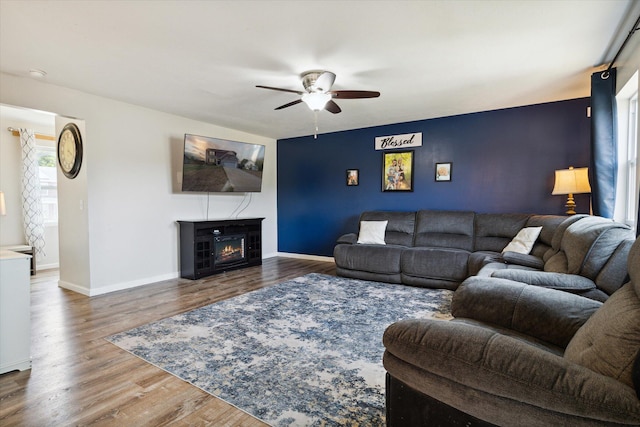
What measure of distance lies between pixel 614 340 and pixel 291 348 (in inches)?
76.6

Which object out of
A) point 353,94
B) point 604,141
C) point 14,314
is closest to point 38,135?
point 14,314

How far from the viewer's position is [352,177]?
5750mm

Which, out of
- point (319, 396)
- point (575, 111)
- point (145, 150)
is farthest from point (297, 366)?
point (575, 111)

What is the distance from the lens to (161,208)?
4586 mm

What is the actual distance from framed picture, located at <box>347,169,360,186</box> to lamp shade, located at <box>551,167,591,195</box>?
2936mm

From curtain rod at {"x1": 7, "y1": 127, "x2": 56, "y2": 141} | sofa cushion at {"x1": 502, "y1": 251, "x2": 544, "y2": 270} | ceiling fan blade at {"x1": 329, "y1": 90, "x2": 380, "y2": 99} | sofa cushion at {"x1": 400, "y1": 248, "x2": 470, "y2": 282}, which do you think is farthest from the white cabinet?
curtain rod at {"x1": 7, "y1": 127, "x2": 56, "y2": 141}

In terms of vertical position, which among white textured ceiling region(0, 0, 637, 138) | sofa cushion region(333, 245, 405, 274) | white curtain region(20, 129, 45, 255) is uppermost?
white textured ceiling region(0, 0, 637, 138)

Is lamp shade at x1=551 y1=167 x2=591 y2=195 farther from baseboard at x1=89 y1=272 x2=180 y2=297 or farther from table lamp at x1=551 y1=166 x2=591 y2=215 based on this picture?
baseboard at x1=89 y1=272 x2=180 y2=297

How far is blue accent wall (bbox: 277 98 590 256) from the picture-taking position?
4156 mm

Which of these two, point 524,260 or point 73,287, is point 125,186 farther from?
point 524,260

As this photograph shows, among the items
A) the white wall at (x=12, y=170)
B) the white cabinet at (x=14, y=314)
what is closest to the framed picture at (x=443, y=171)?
the white cabinet at (x=14, y=314)

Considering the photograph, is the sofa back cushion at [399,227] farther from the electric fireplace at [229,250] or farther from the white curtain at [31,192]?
the white curtain at [31,192]

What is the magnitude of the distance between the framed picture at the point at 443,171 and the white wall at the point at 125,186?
3.77m

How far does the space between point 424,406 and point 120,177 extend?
4.37 meters
